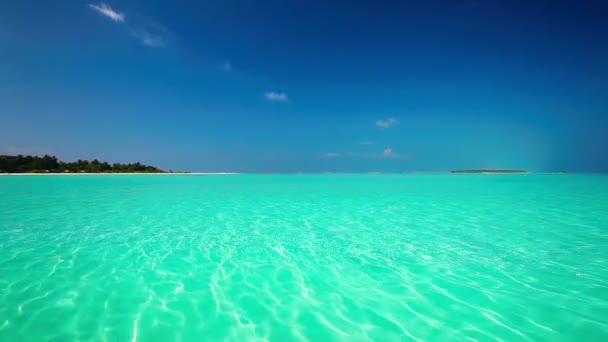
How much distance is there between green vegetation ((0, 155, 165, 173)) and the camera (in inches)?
2196

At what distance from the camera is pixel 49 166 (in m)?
59.1

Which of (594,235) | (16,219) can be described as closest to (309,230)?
(594,235)

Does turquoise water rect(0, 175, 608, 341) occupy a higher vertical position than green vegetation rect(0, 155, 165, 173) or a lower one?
lower

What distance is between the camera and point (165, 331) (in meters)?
2.73

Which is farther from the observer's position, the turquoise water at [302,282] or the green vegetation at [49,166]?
the green vegetation at [49,166]

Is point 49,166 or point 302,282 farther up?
point 49,166

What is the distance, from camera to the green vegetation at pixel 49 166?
55775mm

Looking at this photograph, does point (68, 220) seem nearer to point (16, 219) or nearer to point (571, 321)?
point (16, 219)

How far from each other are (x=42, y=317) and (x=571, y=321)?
575 cm

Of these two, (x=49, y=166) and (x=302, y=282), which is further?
(x=49, y=166)

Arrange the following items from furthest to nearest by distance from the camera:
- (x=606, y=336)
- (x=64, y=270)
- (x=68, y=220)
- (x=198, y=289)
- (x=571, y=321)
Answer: (x=68, y=220)
(x=64, y=270)
(x=198, y=289)
(x=571, y=321)
(x=606, y=336)

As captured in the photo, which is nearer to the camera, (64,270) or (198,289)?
(198,289)

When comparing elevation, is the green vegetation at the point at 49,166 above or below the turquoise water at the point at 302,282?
above

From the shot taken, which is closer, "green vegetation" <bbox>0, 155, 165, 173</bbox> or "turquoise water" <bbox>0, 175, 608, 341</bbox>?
"turquoise water" <bbox>0, 175, 608, 341</bbox>
